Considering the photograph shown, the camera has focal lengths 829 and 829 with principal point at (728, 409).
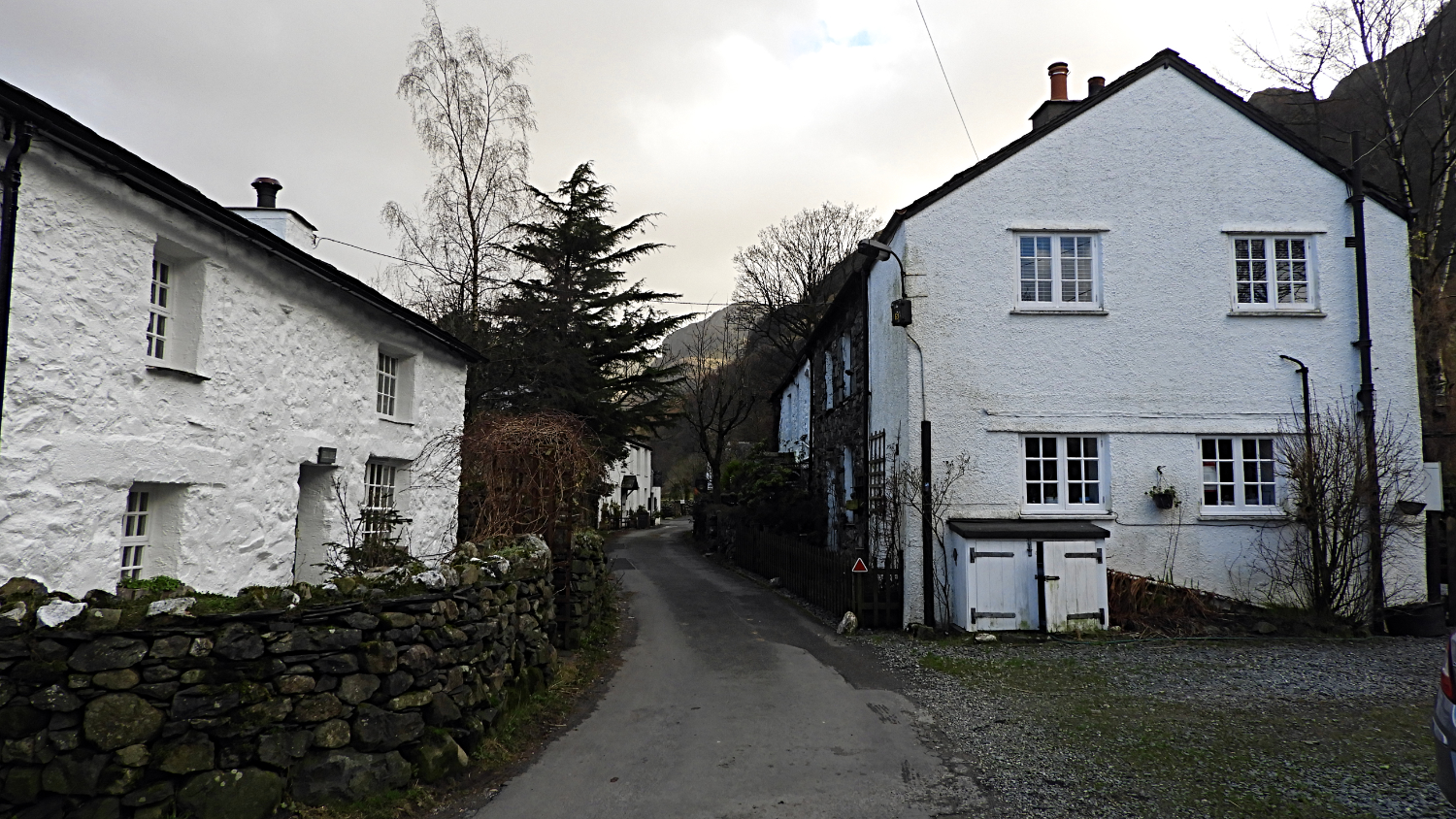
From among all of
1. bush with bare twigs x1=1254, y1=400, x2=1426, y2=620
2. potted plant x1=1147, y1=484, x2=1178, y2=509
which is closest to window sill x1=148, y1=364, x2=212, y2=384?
potted plant x1=1147, y1=484, x2=1178, y2=509

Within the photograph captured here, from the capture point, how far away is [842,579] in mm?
13156

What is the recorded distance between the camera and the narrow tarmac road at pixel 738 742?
5.69m

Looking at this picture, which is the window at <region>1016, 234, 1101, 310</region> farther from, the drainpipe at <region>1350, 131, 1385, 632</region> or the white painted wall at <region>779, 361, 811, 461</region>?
the white painted wall at <region>779, 361, 811, 461</region>

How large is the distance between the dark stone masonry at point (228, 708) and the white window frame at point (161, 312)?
2765 millimetres

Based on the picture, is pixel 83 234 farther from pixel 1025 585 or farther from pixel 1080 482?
pixel 1080 482

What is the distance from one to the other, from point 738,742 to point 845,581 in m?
6.19

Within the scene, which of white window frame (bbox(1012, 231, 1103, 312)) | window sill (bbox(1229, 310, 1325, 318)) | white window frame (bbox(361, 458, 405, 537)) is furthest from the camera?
white window frame (bbox(1012, 231, 1103, 312))

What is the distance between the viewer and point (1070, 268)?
43.1 ft

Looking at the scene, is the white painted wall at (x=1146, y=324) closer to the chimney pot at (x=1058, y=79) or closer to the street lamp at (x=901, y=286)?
the street lamp at (x=901, y=286)

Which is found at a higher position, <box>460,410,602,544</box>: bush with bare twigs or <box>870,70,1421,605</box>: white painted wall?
<box>870,70,1421,605</box>: white painted wall

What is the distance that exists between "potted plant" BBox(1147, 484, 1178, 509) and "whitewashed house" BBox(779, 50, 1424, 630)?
0.39 feet

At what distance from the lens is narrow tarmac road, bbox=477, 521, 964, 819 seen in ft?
18.7

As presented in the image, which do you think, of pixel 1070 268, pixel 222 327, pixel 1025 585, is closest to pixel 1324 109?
pixel 1070 268

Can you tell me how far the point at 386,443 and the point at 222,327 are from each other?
3.78m
